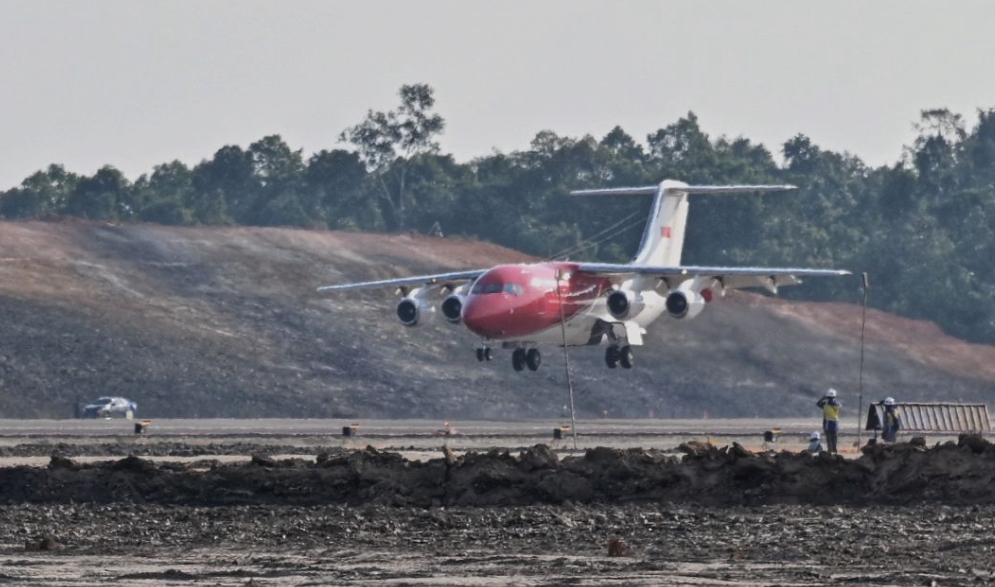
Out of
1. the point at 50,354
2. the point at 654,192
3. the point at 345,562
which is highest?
the point at 654,192

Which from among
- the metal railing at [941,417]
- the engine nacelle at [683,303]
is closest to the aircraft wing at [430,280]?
the engine nacelle at [683,303]

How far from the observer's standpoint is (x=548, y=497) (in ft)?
84.8

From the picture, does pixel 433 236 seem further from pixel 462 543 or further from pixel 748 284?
pixel 462 543

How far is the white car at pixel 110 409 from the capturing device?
66.2 metres

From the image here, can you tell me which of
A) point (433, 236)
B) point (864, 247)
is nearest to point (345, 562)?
point (433, 236)

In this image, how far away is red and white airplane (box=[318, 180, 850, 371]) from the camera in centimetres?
5747

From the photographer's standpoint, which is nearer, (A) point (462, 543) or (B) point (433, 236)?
(A) point (462, 543)

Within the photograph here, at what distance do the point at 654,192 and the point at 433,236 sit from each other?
2569cm

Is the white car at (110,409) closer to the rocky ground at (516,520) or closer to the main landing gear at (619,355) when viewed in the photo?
the main landing gear at (619,355)

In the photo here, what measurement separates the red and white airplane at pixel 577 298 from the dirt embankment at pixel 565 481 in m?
28.5

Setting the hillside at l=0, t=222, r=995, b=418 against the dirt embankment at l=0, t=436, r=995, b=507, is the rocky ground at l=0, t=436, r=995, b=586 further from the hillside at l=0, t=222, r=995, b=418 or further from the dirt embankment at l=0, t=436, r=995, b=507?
the hillside at l=0, t=222, r=995, b=418

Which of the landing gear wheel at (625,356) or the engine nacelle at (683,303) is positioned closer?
the engine nacelle at (683,303)

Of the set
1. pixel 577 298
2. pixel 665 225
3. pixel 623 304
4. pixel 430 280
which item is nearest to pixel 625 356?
pixel 623 304

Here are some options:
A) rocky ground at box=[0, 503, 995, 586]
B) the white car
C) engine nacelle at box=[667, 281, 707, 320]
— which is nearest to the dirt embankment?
rocky ground at box=[0, 503, 995, 586]
